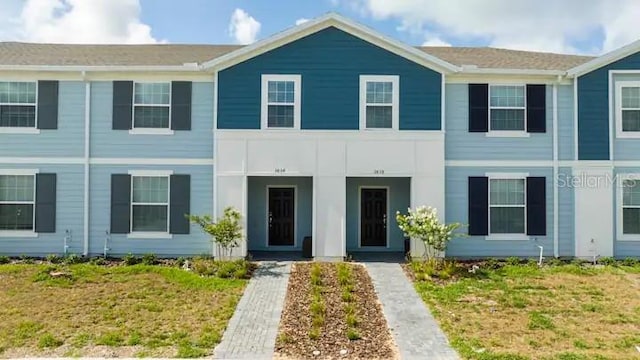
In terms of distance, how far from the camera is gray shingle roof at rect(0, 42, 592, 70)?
1489cm

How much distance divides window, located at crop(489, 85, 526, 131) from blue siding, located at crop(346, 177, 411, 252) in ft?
11.0

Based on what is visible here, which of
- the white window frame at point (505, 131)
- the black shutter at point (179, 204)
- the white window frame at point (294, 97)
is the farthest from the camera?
the white window frame at point (505, 131)

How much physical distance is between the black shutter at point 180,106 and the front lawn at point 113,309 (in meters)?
4.19

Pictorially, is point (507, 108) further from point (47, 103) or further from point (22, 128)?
point (22, 128)

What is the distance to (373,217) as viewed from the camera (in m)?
16.1

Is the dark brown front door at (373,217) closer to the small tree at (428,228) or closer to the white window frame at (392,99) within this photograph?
the small tree at (428,228)

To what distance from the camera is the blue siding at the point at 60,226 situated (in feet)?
46.8

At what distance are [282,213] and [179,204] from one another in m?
3.51

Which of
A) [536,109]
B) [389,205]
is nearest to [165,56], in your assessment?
[389,205]

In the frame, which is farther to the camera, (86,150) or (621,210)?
(621,210)

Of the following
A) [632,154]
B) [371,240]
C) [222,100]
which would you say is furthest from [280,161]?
[632,154]

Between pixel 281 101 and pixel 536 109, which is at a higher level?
pixel 281 101

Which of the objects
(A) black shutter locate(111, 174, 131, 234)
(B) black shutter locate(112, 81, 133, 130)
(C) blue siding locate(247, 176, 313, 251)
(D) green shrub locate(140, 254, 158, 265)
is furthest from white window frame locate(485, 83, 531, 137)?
(A) black shutter locate(111, 174, 131, 234)

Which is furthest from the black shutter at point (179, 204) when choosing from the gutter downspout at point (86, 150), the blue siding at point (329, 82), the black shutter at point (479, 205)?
the black shutter at point (479, 205)
